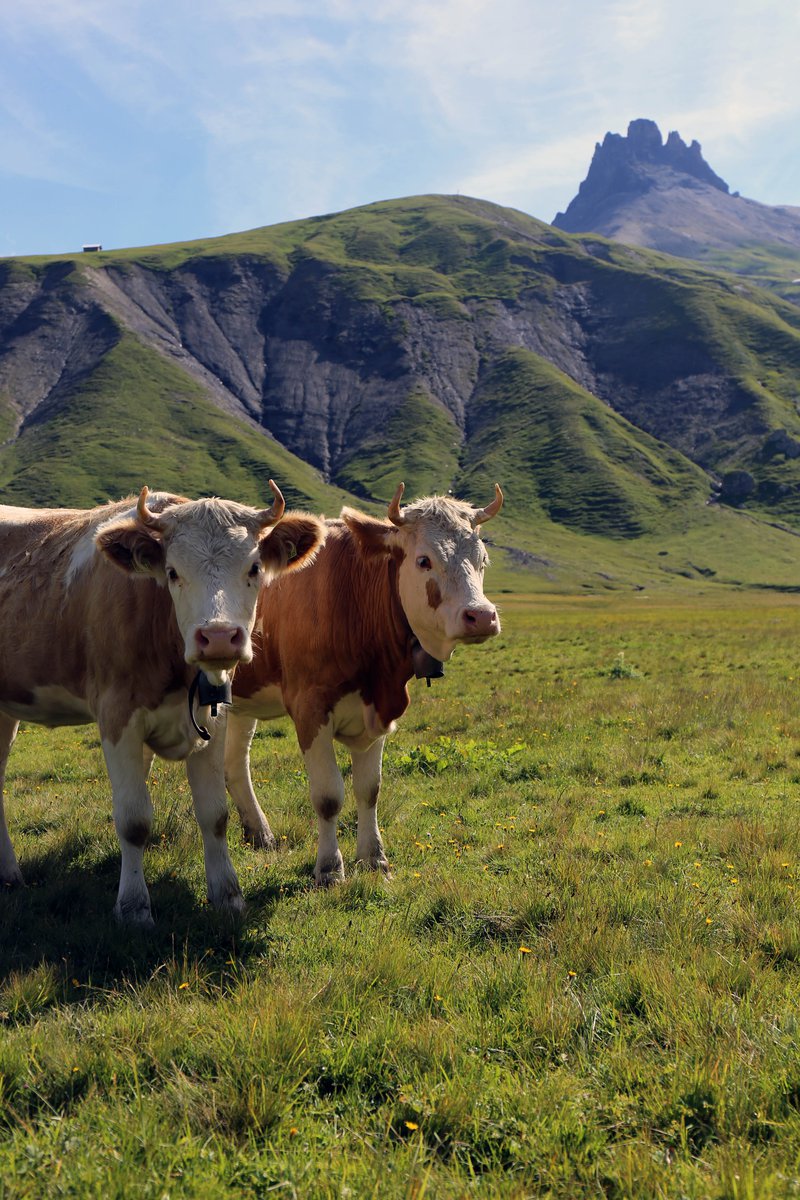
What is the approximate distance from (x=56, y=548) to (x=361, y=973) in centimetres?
445

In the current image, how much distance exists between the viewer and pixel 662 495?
179 m

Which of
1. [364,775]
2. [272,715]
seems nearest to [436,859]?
[364,775]

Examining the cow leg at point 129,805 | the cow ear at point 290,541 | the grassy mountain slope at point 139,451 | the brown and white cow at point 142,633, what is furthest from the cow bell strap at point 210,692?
the grassy mountain slope at point 139,451

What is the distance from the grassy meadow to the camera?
324cm

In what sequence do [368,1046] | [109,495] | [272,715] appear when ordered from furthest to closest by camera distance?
[109,495], [272,715], [368,1046]

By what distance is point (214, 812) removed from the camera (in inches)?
255

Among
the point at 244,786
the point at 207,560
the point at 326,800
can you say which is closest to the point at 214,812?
the point at 326,800

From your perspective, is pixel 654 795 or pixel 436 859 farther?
pixel 654 795

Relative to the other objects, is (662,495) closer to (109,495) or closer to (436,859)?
(109,495)

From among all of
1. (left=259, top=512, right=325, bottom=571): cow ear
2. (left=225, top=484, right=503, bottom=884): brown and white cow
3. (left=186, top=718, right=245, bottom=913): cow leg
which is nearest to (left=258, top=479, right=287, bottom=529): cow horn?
(left=259, top=512, right=325, bottom=571): cow ear

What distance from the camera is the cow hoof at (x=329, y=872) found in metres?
6.82

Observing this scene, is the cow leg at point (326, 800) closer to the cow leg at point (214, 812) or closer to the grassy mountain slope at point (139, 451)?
the cow leg at point (214, 812)

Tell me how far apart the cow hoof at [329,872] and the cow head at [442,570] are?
6.48 feet

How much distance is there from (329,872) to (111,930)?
190 cm
